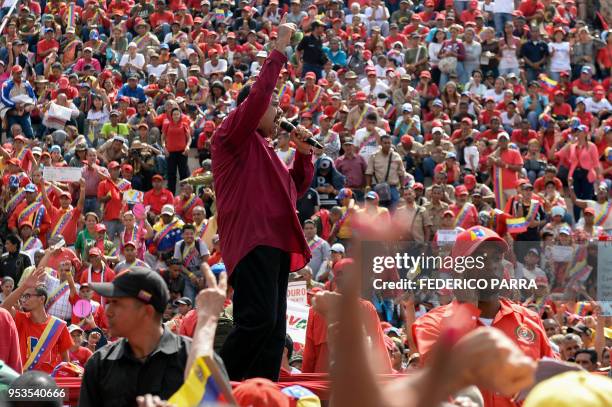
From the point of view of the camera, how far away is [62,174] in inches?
725

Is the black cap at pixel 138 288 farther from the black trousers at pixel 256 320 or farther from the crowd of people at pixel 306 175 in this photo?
the black trousers at pixel 256 320

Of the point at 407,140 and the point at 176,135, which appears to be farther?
the point at 176,135

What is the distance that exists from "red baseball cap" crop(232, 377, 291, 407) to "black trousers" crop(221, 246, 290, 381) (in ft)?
6.12

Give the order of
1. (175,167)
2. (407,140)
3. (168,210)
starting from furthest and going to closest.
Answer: (175,167), (407,140), (168,210)

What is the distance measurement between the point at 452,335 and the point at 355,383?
27cm

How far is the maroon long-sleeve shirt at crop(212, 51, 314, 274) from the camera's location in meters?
6.20

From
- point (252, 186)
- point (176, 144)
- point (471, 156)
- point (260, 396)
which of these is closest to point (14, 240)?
point (176, 144)

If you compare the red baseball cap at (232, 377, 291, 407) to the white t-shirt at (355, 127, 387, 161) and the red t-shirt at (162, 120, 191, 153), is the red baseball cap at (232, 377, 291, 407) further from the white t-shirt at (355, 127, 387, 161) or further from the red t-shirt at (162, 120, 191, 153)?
the red t-shirt at (162, 120, 191, 153)

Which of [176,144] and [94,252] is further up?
[176,144]

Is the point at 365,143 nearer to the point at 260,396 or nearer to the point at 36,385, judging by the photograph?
the point at 36,385

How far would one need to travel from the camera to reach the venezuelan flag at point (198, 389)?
12.8ft

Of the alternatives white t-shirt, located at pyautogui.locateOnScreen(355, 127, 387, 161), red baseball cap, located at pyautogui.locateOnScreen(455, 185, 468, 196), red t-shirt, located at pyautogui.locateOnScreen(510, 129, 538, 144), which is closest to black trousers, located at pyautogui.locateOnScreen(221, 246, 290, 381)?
red baseball cap, located at pyautogui.locateOnScreen(455, 185, 468, 196)

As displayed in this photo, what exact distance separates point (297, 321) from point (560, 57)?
16.5 metres

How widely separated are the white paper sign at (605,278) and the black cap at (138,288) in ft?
22.0
